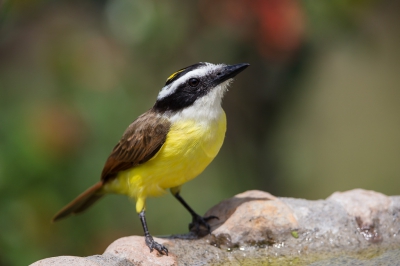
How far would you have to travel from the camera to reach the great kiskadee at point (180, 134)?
14.2 feet

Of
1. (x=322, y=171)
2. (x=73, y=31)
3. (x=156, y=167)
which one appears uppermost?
(x=73, y=31)

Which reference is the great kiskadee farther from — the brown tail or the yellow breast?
the brown tail

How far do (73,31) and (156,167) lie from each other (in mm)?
3037

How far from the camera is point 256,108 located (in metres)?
7.58

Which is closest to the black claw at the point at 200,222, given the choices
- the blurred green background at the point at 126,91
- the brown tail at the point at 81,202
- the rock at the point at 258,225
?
the rock at the point at 258,225

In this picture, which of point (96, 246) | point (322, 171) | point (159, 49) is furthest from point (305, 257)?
point (322, 171)

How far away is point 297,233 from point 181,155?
98 centimetres

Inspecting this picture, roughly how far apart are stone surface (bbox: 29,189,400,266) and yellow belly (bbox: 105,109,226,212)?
419mm

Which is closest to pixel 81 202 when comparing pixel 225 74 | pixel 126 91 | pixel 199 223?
pixel 199 223

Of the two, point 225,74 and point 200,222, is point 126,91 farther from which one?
point 200,222

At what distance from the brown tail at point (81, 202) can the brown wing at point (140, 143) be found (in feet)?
1.30

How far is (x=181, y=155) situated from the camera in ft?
14.1

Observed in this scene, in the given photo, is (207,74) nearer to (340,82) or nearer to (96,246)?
(96,246)

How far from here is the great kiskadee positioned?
4316 millimetres
